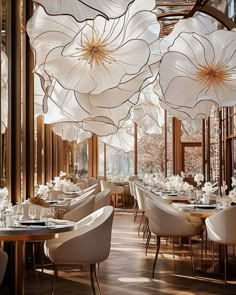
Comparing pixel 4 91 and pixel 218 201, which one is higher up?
pixel 4 91

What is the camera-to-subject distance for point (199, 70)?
5.13 meters

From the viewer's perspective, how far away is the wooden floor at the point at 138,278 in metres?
5.92

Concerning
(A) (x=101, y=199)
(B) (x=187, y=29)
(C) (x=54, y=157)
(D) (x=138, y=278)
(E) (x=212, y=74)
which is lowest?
(D) (x=138, y=278)

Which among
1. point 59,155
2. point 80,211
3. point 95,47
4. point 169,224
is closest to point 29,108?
point 80,211

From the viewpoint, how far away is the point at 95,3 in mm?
3162

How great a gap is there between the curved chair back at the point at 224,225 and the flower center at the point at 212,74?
5.31ft

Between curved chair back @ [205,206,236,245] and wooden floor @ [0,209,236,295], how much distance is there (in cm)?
51

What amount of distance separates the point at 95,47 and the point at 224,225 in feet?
10.6

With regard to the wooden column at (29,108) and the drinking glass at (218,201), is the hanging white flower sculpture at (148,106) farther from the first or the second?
the wooden column at (29,108)

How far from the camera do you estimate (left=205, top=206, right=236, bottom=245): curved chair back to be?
6184 mm

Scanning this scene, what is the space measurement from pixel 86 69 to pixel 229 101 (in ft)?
6.52

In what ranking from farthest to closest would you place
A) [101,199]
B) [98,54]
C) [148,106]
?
[101,199], [148,106], [98,54]

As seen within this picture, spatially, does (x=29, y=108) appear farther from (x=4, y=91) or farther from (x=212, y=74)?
(x=212, y=74)

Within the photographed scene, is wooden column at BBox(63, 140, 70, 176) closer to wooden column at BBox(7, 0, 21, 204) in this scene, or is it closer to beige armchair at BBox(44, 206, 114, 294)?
wooden column at BBox(7, 0, 21, 204)
